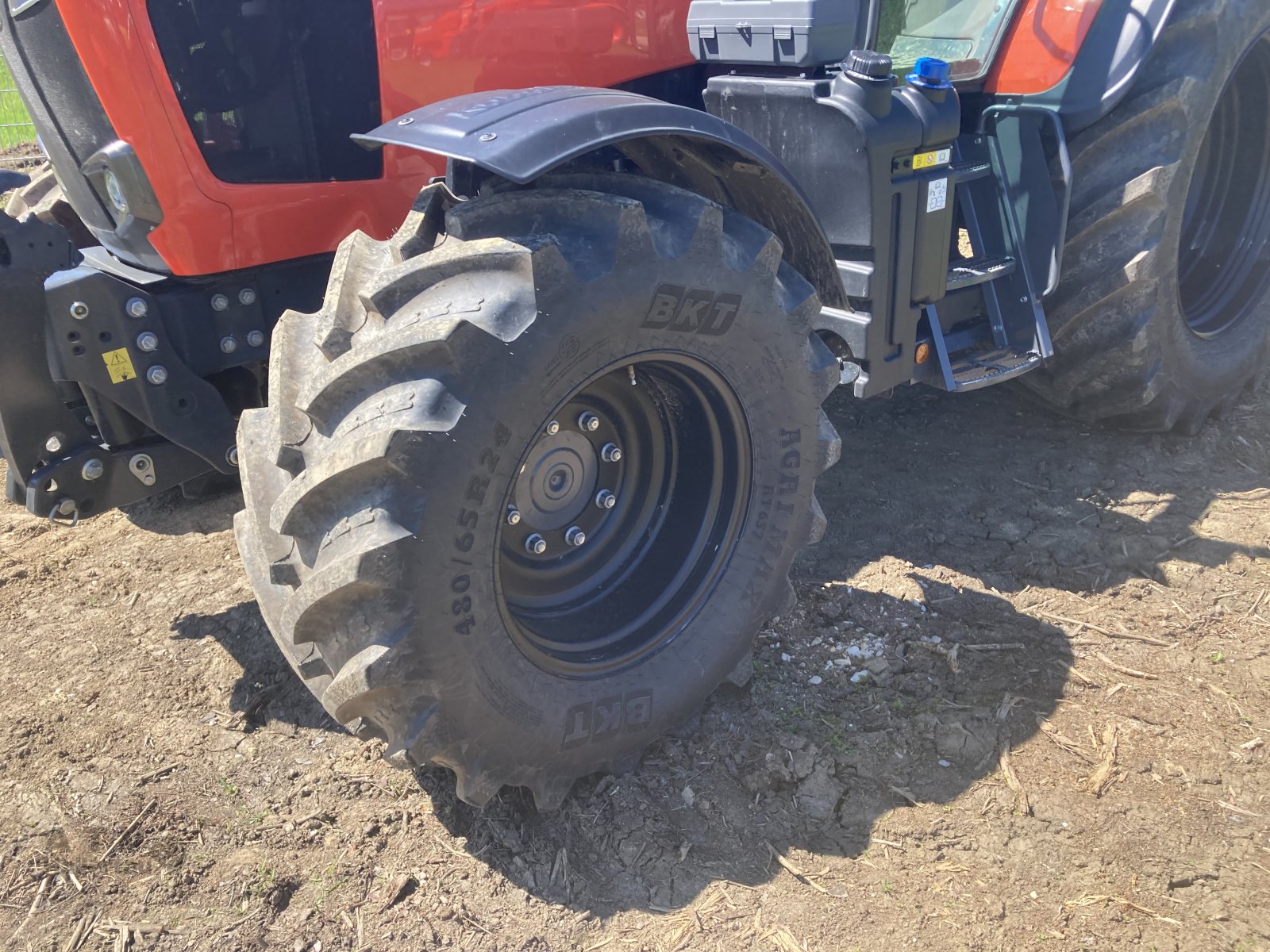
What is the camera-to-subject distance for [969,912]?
2379 millimetres

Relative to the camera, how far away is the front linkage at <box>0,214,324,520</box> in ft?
8.80

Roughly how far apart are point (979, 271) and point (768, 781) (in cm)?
192

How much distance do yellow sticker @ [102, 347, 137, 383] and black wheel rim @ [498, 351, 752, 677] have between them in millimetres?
1081

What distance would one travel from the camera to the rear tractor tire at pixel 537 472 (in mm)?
2115

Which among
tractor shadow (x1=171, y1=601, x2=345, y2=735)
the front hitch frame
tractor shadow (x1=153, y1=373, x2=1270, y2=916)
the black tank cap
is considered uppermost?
the black tank cap

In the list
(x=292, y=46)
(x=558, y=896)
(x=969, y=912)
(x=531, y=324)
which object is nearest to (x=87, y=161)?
(x=292, y=46)

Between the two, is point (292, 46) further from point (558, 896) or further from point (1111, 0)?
point (1111, 0)

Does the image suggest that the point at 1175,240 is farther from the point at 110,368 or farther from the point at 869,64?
the point at 110,368

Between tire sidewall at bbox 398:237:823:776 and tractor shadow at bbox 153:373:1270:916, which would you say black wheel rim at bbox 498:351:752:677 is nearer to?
tire sidewall at bbox 398:237:823:776

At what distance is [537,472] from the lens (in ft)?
8.70

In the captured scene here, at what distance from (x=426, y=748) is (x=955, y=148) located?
257cm

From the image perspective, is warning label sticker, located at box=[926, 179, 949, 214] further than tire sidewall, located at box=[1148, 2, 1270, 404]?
No

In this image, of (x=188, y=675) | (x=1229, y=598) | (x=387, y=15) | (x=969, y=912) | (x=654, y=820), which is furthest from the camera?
(x=1229, y=598)

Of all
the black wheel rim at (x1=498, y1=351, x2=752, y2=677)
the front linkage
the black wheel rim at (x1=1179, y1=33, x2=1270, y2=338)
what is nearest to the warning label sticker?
the black wheel rim at (x1=498, y1=351, x2=752, y2=677)
